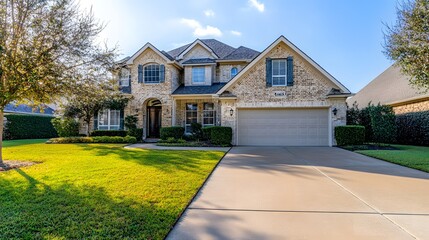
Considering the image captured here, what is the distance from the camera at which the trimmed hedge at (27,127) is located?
19.0 metres

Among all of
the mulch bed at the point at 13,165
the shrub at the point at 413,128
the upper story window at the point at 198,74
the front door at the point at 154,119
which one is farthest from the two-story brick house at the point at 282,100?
the mulch bed at the point at 13,165

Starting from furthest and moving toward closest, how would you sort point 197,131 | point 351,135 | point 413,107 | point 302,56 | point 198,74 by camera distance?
point 198,74, point 197,131, point 413,107, point 302,56, point 351,135

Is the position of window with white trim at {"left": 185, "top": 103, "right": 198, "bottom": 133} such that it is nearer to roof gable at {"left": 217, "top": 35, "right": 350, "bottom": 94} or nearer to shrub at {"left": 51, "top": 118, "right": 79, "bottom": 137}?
roof gable at {"left": 217, "top": 35, "right": 350, "bottom": 94}

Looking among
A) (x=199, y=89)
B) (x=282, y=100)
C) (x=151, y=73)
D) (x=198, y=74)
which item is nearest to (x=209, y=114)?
(x=199, y=89)

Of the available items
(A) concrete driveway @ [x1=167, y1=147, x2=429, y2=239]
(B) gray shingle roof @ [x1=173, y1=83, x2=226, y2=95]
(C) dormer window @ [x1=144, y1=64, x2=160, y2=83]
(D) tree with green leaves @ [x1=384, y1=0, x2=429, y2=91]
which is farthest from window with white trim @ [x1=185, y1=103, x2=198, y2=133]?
(D) tree with green leaves @ [x1=384, y1=0, x2=429, y2=91]

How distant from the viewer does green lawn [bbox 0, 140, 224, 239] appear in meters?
3.32

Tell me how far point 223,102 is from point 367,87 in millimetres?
18798

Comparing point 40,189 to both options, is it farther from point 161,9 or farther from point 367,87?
point 367,87

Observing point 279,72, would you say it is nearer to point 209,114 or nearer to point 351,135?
point 351,135

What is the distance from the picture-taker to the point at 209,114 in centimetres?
1892

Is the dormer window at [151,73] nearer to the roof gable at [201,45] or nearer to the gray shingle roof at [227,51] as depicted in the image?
the roof gable at [201,45]

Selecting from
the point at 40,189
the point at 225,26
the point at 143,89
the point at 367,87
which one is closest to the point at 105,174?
the point at 40,189

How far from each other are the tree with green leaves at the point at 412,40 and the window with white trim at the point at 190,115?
12367 millimetres

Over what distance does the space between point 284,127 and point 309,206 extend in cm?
1115
